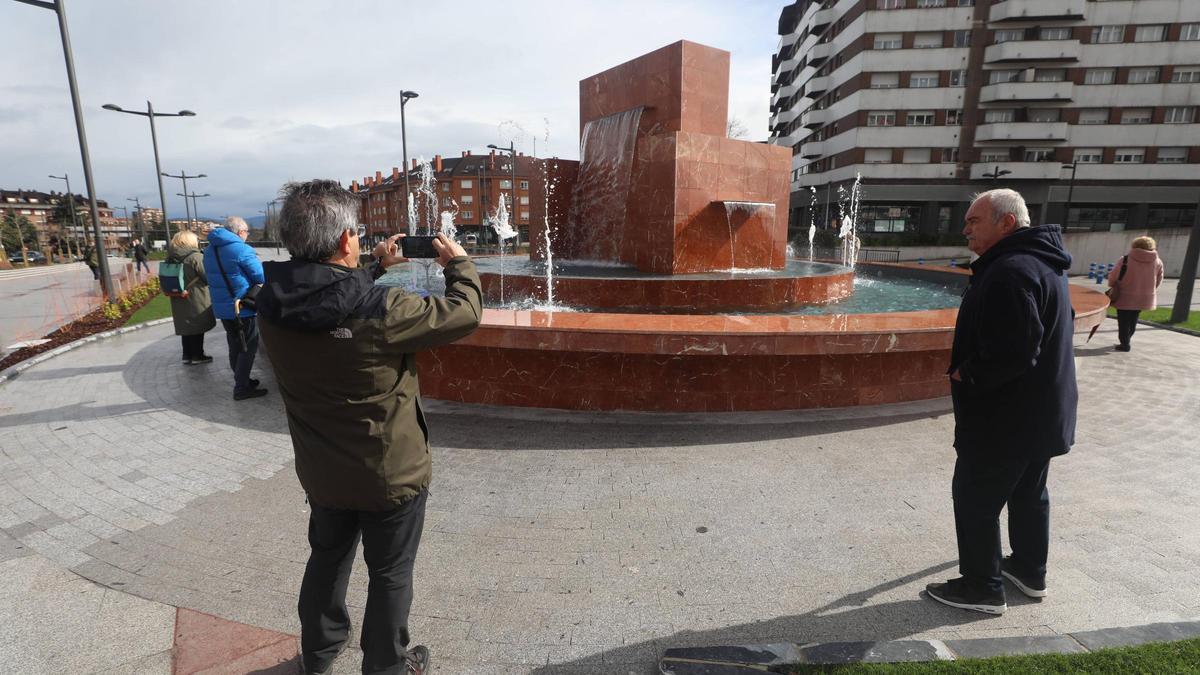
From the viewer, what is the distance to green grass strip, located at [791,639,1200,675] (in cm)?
227

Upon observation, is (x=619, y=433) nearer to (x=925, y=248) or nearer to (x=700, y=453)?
(x=700, y=453)

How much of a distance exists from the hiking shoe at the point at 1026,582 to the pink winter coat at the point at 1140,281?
8091 millimetres

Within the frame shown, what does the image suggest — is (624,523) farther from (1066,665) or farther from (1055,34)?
(1055,34)

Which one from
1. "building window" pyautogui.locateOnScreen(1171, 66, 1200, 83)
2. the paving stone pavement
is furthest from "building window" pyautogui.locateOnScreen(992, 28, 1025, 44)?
the paving stone pavement

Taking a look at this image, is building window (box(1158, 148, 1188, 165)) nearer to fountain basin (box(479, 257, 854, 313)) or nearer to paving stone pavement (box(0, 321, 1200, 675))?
fountain basin (box(479, 257, 854, 313))

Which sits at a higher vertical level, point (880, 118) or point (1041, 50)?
point (1041, 50)

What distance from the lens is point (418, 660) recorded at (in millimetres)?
2316

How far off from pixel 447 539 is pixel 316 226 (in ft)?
7.12

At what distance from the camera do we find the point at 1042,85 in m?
38.7

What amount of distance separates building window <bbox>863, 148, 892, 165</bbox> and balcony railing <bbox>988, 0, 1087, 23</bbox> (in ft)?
36.4

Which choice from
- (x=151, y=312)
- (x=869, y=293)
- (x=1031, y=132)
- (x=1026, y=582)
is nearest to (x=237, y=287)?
(x=1026, y=582)

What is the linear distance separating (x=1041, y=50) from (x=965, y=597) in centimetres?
5027

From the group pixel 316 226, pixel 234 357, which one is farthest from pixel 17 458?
pixel 316 226

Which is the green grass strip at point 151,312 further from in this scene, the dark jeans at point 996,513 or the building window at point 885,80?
the building window at point 885,80
